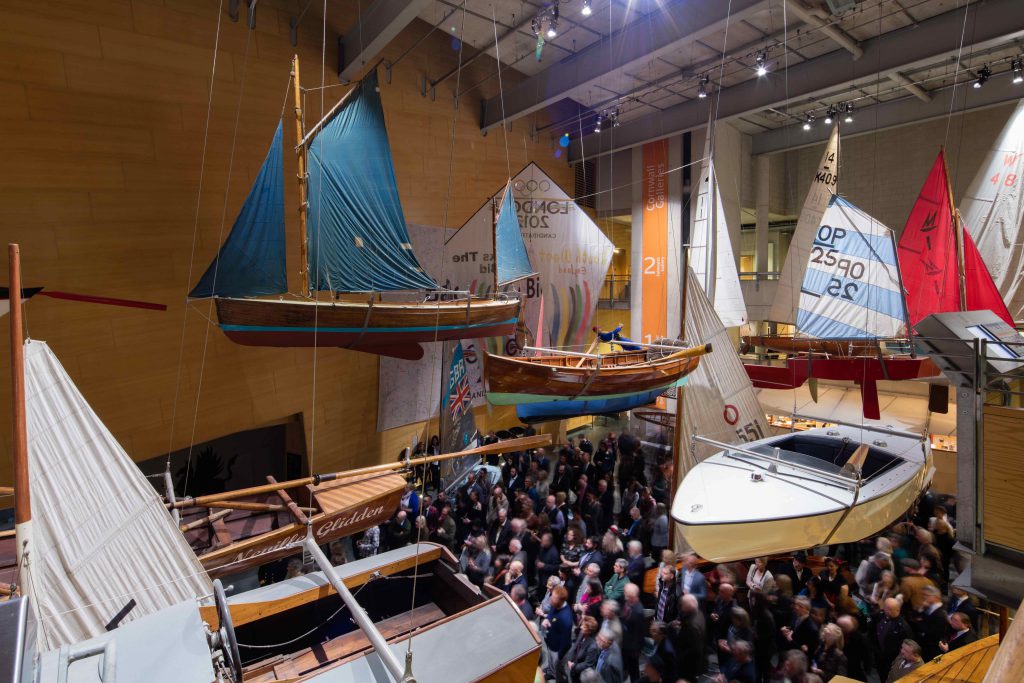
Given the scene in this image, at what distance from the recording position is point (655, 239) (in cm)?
1159

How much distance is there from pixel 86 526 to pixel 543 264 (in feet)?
16.0

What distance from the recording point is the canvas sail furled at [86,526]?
2301 millimetres

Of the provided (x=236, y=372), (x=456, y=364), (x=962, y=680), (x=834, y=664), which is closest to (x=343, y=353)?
(x=236, y=372)

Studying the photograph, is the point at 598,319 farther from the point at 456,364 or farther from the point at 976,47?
the point at 976,47

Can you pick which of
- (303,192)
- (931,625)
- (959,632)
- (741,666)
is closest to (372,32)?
(303,192)

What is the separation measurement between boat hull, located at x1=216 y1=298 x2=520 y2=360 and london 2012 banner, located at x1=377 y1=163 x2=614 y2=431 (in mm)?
1161

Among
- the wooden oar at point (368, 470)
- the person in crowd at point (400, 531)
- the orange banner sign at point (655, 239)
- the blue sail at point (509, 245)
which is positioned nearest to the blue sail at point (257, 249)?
the wooden oar at point (368, 470)

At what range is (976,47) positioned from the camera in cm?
759

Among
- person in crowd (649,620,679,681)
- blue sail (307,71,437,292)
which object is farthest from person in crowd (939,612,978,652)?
blue sail (307,71,437,292)

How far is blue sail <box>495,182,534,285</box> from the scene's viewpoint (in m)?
5.72

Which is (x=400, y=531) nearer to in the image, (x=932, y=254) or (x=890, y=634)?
(x=890, y=634)

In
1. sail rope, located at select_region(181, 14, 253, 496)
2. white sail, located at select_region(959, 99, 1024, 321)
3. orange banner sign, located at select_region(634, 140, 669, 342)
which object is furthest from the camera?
orange banner sign, located at select_region(634, 140, 669, 342)

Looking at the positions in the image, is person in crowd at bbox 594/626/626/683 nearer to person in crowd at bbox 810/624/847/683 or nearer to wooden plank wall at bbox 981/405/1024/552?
person in crowd at bbox 810/624/847/683

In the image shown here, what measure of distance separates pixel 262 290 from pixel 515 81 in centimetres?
768
